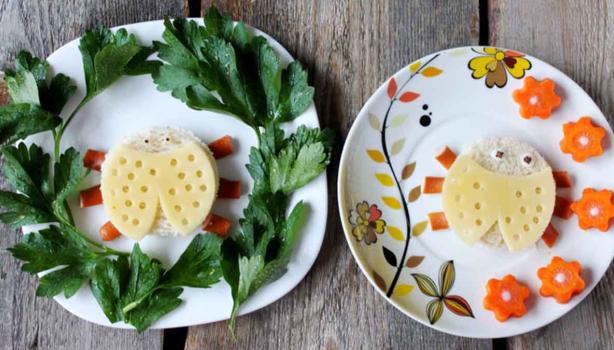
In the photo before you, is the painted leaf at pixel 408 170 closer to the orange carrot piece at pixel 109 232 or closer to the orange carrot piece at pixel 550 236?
the orange carrot piece at pixel 550 236

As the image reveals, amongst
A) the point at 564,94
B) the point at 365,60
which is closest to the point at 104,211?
the point at 365,60

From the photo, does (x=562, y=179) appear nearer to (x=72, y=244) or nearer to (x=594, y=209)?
(x=594, y=209)

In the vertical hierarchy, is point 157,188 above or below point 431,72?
below

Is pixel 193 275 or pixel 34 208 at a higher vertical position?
pixel 34 208

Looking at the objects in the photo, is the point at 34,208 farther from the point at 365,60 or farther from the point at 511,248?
the point at 511,248

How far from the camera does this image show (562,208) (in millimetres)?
1178

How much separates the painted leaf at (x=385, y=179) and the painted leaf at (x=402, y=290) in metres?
0.19

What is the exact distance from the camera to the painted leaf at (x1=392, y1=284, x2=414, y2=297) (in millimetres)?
1168

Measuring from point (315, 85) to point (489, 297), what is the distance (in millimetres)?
510

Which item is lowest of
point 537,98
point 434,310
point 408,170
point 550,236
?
point 434,310

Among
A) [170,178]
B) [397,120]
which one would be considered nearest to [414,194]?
[397,120]

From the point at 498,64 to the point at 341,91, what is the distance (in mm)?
297

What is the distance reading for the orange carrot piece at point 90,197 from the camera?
3.91ft

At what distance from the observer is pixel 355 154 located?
1184 millimetres
